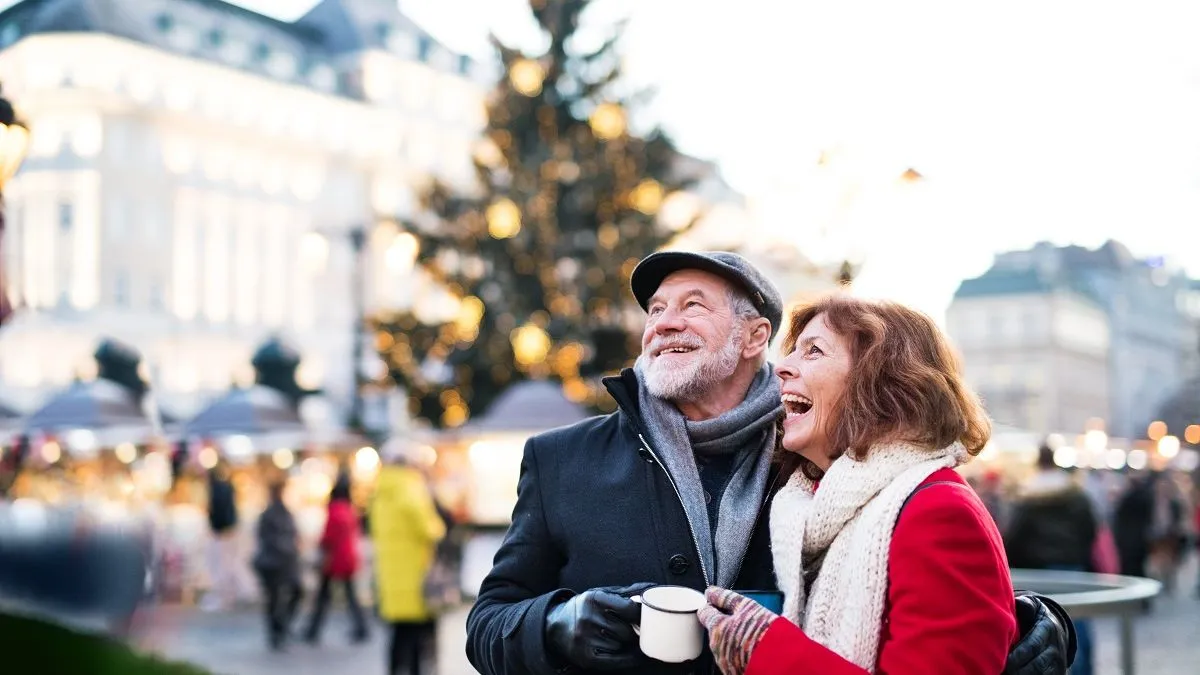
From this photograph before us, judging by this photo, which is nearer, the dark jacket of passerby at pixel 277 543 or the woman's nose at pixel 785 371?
the woman's nose at pixel 785 371

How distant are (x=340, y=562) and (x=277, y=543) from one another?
73cm

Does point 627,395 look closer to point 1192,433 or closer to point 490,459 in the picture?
point 490,459

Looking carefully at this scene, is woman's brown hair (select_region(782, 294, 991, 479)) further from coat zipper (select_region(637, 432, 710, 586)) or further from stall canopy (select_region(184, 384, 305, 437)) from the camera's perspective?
stall canopy (select_region(184, 384, 305, 437))

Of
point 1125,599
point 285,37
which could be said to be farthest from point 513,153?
point 285,37

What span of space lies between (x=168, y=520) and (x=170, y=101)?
188ft

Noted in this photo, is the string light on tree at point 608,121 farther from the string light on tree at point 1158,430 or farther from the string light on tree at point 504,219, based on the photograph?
the string light on tree at point 1158,430

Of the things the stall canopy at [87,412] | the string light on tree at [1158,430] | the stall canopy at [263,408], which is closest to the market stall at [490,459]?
the stall canopy at [263,408]

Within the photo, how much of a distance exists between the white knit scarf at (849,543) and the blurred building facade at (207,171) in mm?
57267

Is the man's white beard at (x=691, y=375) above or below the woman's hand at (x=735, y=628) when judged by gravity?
above

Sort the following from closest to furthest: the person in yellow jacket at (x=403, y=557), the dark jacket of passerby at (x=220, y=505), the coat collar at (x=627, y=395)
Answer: the coat collar at (x=627, y=395)
the person in yellow jacket at (x=403, y=557)
the dark jacket of passerby at (x=220, y=505)

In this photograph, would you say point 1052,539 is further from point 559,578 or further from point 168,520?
point 168,520

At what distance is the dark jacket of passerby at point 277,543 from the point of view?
1489 centimetres

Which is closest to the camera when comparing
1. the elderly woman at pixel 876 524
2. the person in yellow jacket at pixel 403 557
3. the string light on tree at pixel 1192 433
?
the elderly woman at pixel 876 524

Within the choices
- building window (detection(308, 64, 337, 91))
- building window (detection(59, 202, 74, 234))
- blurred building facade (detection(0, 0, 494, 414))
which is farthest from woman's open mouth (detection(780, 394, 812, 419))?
building window (detection(308, 64, 337, 91))
